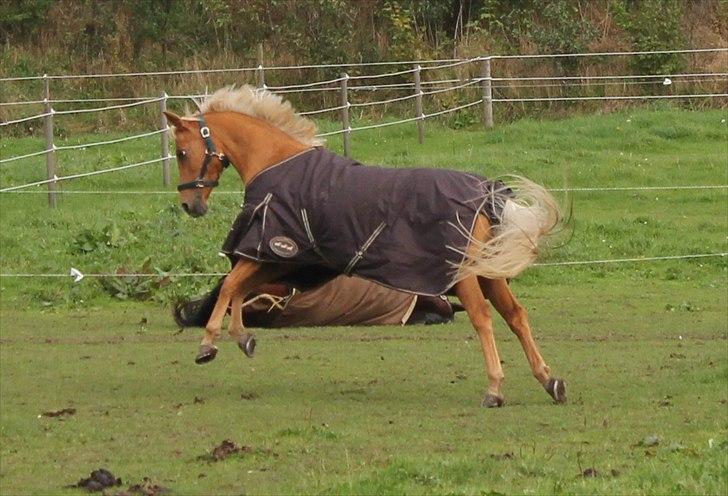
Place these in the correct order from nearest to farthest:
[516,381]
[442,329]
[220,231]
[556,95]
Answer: [516,381], [442,329], [220,231], [556,95]

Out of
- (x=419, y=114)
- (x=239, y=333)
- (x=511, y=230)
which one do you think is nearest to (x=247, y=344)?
(x=239, y=333)

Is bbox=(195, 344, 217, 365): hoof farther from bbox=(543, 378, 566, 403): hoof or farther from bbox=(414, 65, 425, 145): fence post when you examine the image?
bbox=(414, 65, 425, 145): fence post

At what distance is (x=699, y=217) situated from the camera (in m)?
18.3

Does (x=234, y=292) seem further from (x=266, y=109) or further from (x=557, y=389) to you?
(x=557, y=389)

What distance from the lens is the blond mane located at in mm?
10430

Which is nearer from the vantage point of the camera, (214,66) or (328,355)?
(328,355)

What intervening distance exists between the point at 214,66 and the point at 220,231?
1105cm

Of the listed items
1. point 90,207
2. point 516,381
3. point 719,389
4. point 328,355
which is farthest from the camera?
point 90,207

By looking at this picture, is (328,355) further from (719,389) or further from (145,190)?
(145,190)

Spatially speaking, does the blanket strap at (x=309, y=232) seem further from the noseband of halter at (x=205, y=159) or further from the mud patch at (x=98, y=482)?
the mud patch at (x=98, y=482)

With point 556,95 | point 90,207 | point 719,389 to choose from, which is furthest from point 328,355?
point 556,95

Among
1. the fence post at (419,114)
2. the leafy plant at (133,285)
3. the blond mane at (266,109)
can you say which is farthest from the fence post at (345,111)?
the blond mane at (266,109)

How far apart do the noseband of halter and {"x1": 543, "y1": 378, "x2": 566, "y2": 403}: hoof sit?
2.82m

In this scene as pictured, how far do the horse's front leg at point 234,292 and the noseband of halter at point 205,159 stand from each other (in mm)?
698
